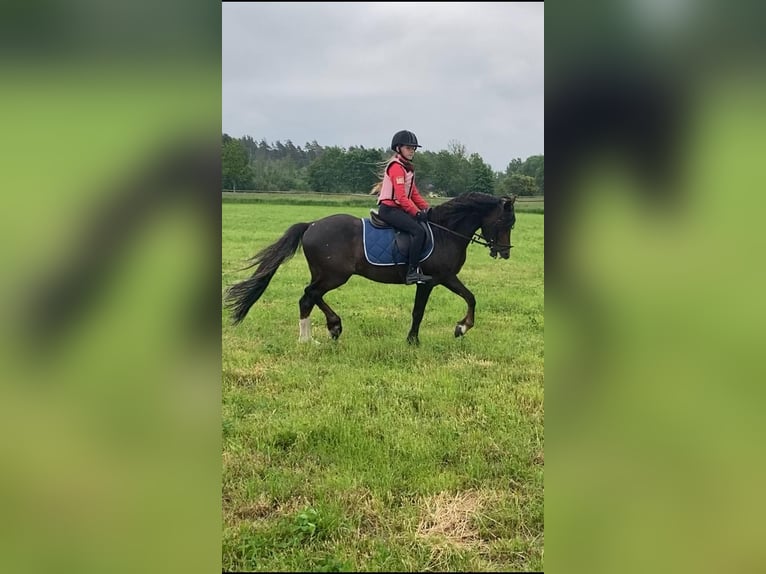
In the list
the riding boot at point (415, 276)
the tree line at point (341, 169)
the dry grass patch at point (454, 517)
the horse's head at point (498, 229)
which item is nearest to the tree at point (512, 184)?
the tree line at point (341, 169)

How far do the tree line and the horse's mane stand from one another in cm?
110

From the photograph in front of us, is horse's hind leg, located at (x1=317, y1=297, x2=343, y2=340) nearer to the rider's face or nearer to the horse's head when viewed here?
the horse's head

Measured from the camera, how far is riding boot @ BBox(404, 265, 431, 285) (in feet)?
19.3

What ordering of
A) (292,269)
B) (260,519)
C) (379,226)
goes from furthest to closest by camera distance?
(292,269) → (379,226) → (260,519)

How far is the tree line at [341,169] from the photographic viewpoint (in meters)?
2.51

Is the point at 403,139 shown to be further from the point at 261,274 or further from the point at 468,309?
the point at 468,309

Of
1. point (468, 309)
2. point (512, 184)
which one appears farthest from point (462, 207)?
point (512, 184)

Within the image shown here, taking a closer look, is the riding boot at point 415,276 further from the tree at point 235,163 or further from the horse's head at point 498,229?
the tree at point 235,163

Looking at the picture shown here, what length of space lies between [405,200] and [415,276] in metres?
1.00
